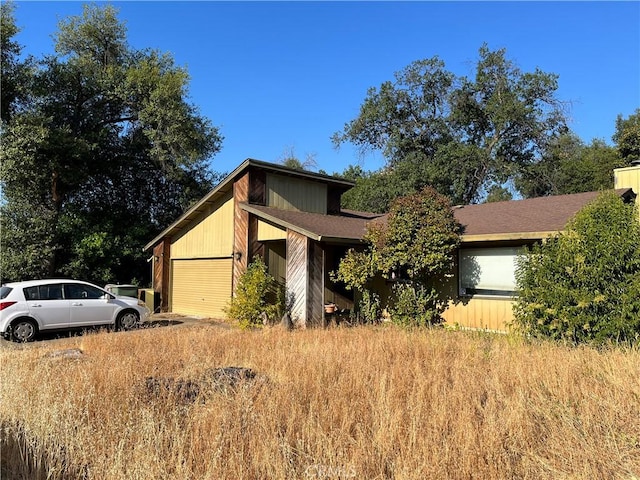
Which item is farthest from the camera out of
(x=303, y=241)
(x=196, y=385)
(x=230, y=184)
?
(x=230, y=184)

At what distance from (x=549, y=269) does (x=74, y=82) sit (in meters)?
24.5

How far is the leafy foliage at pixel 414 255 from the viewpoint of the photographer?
11336 millimetres

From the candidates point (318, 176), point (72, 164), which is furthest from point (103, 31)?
point (318, 176)

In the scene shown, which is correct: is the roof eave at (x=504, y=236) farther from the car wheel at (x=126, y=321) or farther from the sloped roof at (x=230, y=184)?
the car wheel at (x=126, y=321)

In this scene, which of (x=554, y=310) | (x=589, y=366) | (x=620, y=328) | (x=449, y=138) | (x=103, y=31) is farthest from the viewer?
(x=449, y=138)

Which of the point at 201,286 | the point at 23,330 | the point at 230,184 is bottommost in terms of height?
the point at 23,330

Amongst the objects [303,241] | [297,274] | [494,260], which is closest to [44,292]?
[297,274]

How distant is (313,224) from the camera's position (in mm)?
13453

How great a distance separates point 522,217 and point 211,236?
10368 mm

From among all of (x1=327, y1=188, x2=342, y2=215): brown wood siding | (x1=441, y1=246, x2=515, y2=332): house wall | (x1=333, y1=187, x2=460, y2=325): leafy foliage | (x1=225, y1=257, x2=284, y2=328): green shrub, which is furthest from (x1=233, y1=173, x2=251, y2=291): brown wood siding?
(x1=441, y1=246, x2=515, y2=332): house wall

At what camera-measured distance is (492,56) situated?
29.7 metres

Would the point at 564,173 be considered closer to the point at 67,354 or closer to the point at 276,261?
the point at 276,261

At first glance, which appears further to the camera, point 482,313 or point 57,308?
point 57,308

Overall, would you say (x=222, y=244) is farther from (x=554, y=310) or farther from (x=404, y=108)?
(x=404, y=108)
